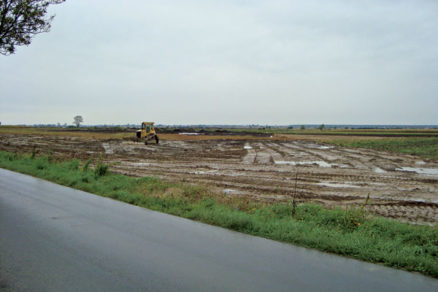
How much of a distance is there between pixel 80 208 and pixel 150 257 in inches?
170

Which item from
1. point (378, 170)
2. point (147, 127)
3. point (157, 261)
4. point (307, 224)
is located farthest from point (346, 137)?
point (157, 261)

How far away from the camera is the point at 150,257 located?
5.52 m

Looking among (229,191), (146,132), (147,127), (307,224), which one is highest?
(147,127)

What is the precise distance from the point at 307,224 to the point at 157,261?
4027 mm

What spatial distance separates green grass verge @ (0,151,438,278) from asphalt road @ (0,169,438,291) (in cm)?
39

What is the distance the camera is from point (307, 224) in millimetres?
7844

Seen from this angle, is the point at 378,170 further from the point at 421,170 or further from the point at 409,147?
the point at 409,147

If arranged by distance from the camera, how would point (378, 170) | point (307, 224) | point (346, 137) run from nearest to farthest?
point (307, 224), point (378, 170), point (346, 137)

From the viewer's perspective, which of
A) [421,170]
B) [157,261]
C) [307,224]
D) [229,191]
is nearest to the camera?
[157,261]

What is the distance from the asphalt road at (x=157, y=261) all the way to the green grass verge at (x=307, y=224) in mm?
387

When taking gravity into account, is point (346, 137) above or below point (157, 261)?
below

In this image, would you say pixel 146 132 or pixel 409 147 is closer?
pixel 409 147

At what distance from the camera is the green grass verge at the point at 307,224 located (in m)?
6.09

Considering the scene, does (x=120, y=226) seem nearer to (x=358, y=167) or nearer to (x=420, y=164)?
(x=358, y=167)
